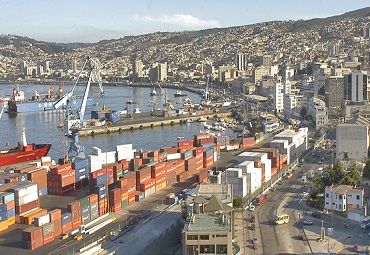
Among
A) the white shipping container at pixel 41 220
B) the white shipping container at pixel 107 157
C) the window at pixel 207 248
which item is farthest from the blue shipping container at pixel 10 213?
the window at pixel 207 248

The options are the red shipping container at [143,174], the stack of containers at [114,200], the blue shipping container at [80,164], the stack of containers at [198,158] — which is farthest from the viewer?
the stack of containers at [198,158]

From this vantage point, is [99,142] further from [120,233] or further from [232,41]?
[232,41]

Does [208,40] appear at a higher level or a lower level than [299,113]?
higher

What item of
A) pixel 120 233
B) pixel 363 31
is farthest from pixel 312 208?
pixel 363 31

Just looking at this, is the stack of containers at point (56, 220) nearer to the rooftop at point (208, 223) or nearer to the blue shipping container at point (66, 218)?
the blue shipping container at point (66, 218)

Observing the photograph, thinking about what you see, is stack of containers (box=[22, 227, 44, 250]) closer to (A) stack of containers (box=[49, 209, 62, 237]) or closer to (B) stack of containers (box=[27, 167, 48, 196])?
(A) stack of containers (box=[49, 209, 62, 237])

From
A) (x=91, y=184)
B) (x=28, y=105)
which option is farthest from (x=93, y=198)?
(x=28, y=105)

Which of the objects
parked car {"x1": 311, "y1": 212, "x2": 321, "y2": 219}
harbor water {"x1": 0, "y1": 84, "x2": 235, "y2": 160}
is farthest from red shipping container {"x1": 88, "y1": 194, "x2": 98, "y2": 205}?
harbor water {"x1": 0, "y1": 84, "x2": 235, "y2": 160}
